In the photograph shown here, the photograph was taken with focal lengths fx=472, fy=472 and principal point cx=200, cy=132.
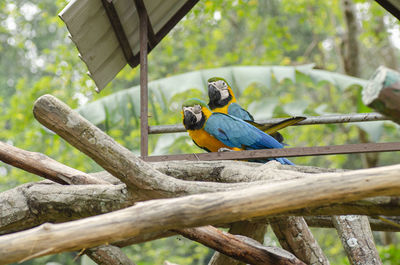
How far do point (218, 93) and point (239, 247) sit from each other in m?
1.36

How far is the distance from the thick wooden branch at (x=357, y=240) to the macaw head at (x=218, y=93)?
44.4 inches

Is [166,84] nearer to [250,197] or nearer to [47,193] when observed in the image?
[47,193]

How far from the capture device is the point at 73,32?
246 cm

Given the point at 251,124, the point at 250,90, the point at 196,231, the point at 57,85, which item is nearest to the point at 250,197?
the point at 196,231

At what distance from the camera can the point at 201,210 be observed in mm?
1336

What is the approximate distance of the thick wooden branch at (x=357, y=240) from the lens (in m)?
2.37

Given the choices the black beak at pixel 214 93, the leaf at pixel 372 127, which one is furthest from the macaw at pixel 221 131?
the leaf at pixel 372 127

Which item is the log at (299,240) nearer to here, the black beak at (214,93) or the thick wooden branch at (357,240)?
the thick wooden branch at (357,240)

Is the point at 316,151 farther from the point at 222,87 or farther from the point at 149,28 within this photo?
the point at 149,28

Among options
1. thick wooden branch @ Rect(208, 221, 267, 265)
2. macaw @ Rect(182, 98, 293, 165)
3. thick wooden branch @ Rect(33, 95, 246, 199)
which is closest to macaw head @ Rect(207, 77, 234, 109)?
macaw @ Rect(182, 98, 293, 165)

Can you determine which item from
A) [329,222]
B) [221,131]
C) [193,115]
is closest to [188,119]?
[193,115]

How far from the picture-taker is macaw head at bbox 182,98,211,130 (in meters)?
2.83

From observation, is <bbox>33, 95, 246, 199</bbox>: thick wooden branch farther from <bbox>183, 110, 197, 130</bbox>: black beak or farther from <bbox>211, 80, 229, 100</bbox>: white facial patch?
<bbox>211, 80, 229, 100</bbox>: white facial patch

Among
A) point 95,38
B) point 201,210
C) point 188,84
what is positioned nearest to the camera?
point 201,210
